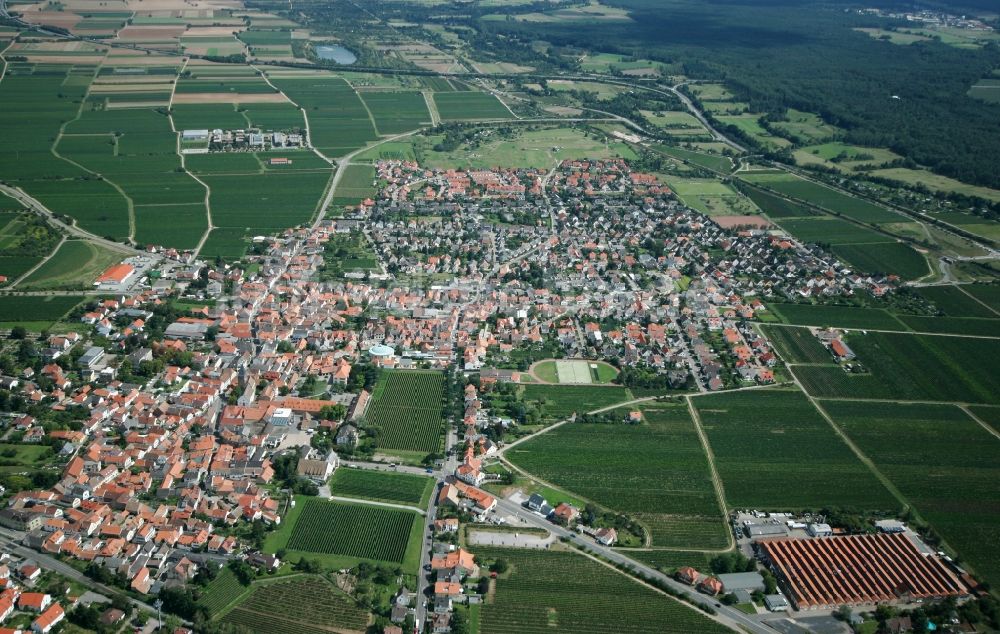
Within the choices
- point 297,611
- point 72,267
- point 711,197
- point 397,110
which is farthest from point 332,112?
point 297,611

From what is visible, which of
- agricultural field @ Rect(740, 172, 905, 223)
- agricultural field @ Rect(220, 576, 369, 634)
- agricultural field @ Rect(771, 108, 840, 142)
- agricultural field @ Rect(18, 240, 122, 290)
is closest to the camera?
agricultural field @ Rect(220, 576, 369, 634)

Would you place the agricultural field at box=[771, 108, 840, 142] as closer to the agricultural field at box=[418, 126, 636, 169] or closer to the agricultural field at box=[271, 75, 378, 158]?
the agricultural field at box=[418, 126, 636, 169]

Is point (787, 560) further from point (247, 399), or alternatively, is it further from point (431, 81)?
point (431, 81)

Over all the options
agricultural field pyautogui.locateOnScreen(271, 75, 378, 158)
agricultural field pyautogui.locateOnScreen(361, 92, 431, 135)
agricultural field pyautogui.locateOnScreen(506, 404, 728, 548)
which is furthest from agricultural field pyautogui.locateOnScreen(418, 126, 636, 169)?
agricultural field pyautogui.locateOnScreen(506, 404, 728, 548)

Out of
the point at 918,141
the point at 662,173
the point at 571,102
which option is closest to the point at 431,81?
the point at 571,102

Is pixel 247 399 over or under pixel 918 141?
under

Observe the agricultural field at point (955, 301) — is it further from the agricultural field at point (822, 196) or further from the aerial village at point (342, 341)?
the agricultural field at point (822, 196)

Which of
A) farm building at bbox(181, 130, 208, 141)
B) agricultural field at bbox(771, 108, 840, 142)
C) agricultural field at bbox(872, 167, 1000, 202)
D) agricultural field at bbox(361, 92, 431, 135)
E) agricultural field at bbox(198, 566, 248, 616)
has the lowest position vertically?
agricultural field at bbox(198, 566, 248, 616)

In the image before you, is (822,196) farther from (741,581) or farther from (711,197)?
(741,581)
